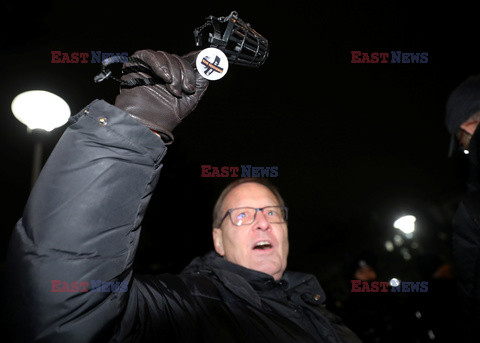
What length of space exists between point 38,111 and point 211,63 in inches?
129

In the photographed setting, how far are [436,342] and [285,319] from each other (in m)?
5.36

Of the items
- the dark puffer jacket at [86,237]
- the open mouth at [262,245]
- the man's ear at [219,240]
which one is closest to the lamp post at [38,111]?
Answer: the man's ear at [219,240]

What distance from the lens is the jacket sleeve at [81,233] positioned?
1.20 meters

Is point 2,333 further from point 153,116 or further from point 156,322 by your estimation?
point 153,116

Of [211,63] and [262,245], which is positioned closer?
[211,63]

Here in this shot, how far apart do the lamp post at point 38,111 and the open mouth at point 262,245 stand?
2.87 m

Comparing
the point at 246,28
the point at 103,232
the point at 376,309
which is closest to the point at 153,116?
the point at 103,232

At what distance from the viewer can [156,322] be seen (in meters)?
1.63

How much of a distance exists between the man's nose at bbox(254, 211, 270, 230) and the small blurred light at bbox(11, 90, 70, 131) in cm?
274

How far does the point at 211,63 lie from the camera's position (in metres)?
1.71

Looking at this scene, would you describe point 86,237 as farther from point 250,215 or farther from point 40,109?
point 40,109

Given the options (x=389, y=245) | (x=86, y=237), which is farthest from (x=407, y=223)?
(x=86, y=237)

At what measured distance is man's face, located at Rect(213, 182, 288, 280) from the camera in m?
2.72

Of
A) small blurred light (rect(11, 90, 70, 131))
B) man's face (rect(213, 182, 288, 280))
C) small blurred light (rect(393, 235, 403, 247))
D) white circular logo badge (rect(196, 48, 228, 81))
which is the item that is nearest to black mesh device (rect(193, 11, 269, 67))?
white circular logo badge (rect(196, 48, 228, 81))
